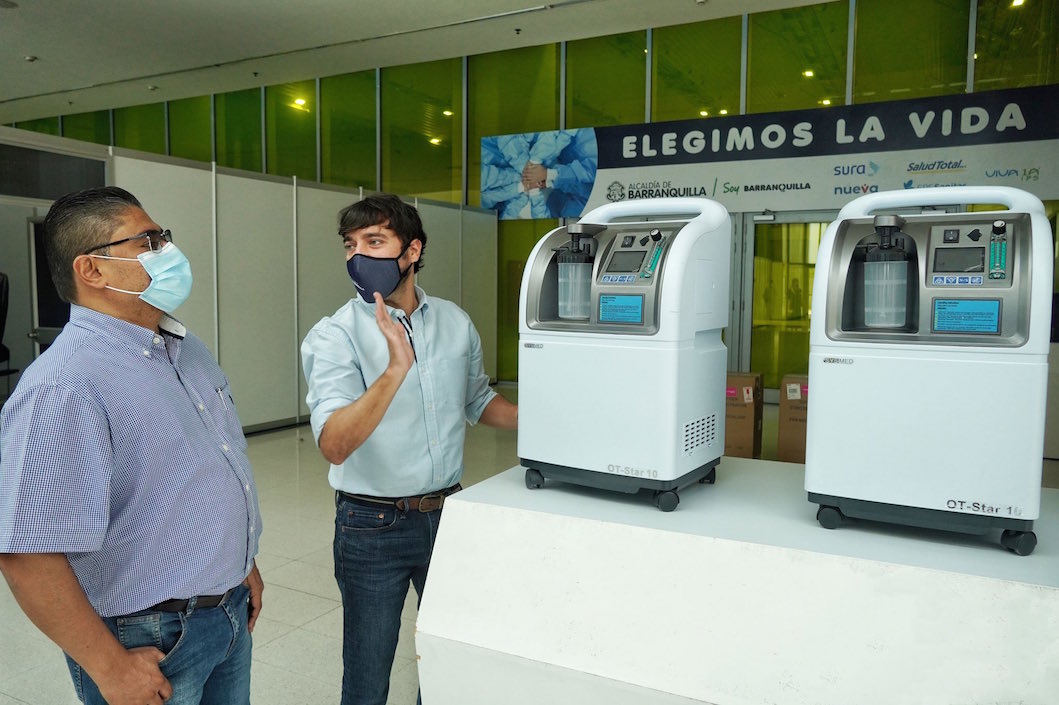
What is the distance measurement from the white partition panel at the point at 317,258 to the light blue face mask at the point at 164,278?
5.97 metres

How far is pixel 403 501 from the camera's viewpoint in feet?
5.97

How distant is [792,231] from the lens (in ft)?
25.8

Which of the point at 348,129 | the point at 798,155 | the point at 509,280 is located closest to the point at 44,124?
the point at 348,129

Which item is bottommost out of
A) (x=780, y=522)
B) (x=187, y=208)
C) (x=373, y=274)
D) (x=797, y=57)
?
(x=780, y=522)

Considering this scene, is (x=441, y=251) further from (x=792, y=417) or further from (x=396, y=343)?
(x=396, y=343)

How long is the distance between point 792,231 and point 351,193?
4679mm

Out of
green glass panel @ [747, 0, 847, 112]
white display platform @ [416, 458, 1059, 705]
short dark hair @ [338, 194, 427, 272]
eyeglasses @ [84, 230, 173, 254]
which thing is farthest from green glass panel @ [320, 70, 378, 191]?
white display platform @ [416, 458, 1059, 705]

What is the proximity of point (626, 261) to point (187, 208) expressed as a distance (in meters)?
5.57

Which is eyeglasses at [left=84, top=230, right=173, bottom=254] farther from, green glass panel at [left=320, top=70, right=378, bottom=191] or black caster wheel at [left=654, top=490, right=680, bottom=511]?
green glass panel at [left=320, top=70, right=378, bottom=191]

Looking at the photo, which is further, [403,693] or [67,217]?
[403,693]

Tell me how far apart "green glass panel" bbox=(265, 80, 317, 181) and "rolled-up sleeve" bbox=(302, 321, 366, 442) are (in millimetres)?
→ 9593

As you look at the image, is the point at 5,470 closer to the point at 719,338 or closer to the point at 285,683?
the point at 719,338

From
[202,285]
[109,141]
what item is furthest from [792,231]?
[109,141]

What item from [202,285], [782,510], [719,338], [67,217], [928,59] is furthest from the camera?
[928,59]
